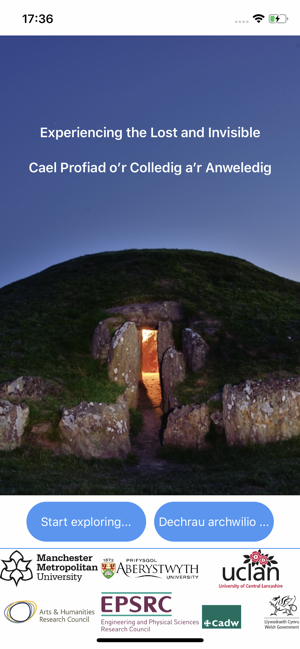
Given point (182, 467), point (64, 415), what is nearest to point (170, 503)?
point (182, 467)

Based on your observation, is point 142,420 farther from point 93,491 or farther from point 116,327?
point 93,491

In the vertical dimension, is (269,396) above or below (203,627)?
above

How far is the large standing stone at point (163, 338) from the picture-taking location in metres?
23.1

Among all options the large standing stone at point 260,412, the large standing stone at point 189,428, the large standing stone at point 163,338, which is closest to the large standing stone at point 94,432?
the large standing stone at point 189,428

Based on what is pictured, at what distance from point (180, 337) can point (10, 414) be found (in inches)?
414

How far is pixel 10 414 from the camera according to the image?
1575cm

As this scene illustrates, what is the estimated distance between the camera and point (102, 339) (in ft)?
74.7

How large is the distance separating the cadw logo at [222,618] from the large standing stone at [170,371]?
585 inches

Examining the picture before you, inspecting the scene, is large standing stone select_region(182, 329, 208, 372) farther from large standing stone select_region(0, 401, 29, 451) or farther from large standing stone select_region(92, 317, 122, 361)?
large standing stone select_region(0, 401, 29, 451)

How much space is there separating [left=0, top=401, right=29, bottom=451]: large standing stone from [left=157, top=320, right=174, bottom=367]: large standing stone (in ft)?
29.0

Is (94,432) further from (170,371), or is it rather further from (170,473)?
(170,371)

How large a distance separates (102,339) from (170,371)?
4.02 m
